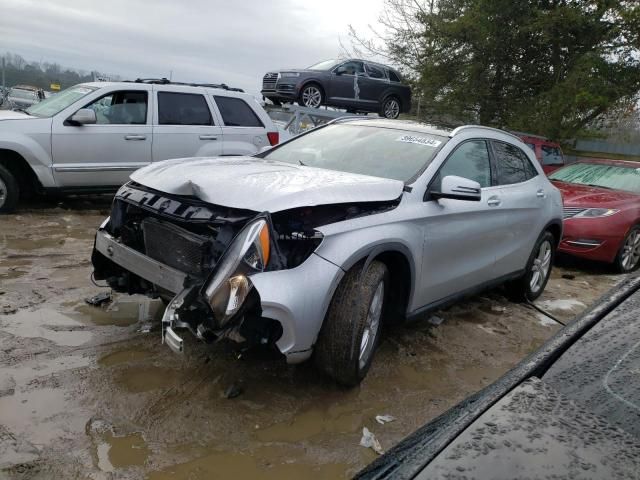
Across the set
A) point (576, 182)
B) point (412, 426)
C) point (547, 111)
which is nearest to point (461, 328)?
point (412, 426)

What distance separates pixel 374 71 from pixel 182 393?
11721mm

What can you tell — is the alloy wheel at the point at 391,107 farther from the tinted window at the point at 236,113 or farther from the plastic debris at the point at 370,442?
the plastic debris at the point at 370,442

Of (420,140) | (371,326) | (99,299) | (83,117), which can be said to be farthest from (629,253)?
(83,117)

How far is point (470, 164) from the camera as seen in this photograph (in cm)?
443

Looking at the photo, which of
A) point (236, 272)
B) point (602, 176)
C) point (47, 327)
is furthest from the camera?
point (602, 176)

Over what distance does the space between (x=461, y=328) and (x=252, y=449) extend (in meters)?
2.56

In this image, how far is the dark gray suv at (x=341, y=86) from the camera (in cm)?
1223

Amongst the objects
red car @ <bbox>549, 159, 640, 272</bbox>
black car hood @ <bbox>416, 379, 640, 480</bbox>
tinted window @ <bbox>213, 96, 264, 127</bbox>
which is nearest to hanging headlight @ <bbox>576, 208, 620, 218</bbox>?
red car @ <bbox>549, 159, 640, 272</bbox>

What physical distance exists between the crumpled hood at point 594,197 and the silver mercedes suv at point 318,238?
11.6 feet

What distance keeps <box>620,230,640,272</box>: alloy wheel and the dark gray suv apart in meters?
7.11

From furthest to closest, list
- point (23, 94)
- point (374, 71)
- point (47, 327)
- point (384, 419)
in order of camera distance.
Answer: point (23, 94), point (374, 71), point (47, 327), point (384, 419)

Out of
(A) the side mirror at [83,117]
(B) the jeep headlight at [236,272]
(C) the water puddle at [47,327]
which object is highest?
(A) the side mirror at [83,117]

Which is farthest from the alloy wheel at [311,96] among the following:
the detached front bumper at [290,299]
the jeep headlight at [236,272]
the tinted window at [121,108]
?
the jeep headlight at [236,272]

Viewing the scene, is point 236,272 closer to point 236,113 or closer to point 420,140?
point 420,140
